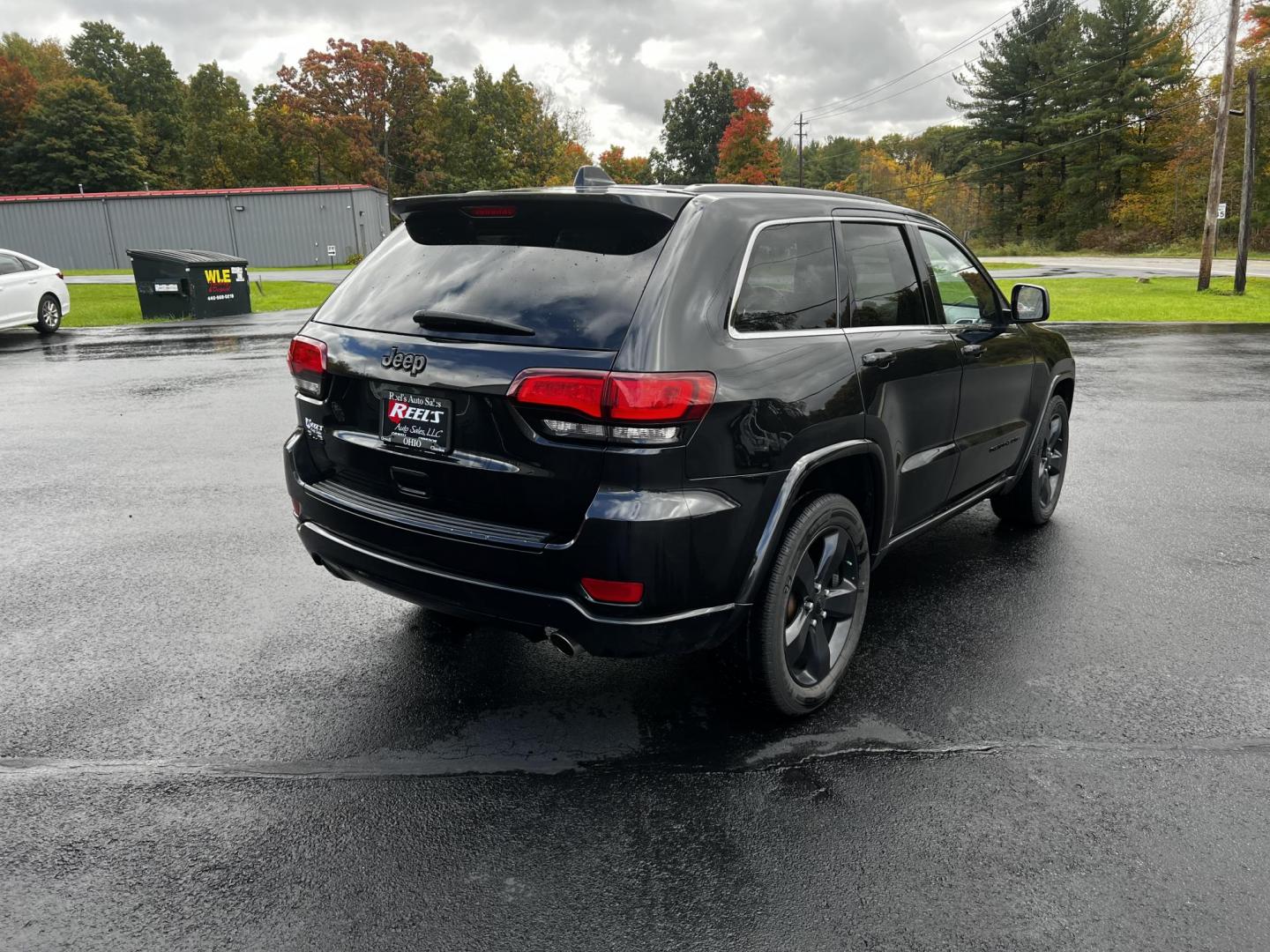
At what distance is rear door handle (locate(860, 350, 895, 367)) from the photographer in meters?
3.54

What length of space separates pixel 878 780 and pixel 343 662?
7.05ft

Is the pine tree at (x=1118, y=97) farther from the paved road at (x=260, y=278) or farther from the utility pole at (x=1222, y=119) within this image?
the paved road at (x=260, y=278)

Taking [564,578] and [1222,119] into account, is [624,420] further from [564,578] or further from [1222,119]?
[1222,119]

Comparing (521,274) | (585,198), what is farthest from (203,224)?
(585,198)

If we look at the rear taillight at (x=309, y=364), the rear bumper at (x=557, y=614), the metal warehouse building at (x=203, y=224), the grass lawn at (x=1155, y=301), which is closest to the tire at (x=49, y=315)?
the rear taillight at (x=309, y=364)

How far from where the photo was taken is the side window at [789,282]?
3.13 meters

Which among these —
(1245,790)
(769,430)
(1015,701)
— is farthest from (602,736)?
(1245,790)

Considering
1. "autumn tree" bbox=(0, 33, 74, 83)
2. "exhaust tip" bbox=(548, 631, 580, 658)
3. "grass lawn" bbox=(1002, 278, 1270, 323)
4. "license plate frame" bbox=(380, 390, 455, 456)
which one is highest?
"autumn tree" bbox=(0, 33, 74, 83)

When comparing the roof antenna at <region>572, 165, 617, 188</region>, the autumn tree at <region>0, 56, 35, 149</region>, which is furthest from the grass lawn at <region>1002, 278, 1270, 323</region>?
the autumn tree at <region>0, 56, 35, 149</region>

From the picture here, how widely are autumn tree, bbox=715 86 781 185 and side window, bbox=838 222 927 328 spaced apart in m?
73.6

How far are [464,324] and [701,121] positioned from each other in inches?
3889

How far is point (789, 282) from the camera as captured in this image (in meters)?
3.34

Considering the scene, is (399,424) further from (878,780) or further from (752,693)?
(878,780)

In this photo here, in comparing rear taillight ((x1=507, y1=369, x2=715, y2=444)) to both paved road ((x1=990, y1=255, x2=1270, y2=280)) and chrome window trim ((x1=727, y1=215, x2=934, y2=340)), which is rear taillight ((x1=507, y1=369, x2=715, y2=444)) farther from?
paved road ((x1=990, y1=255, x2=1270, y2=280))
